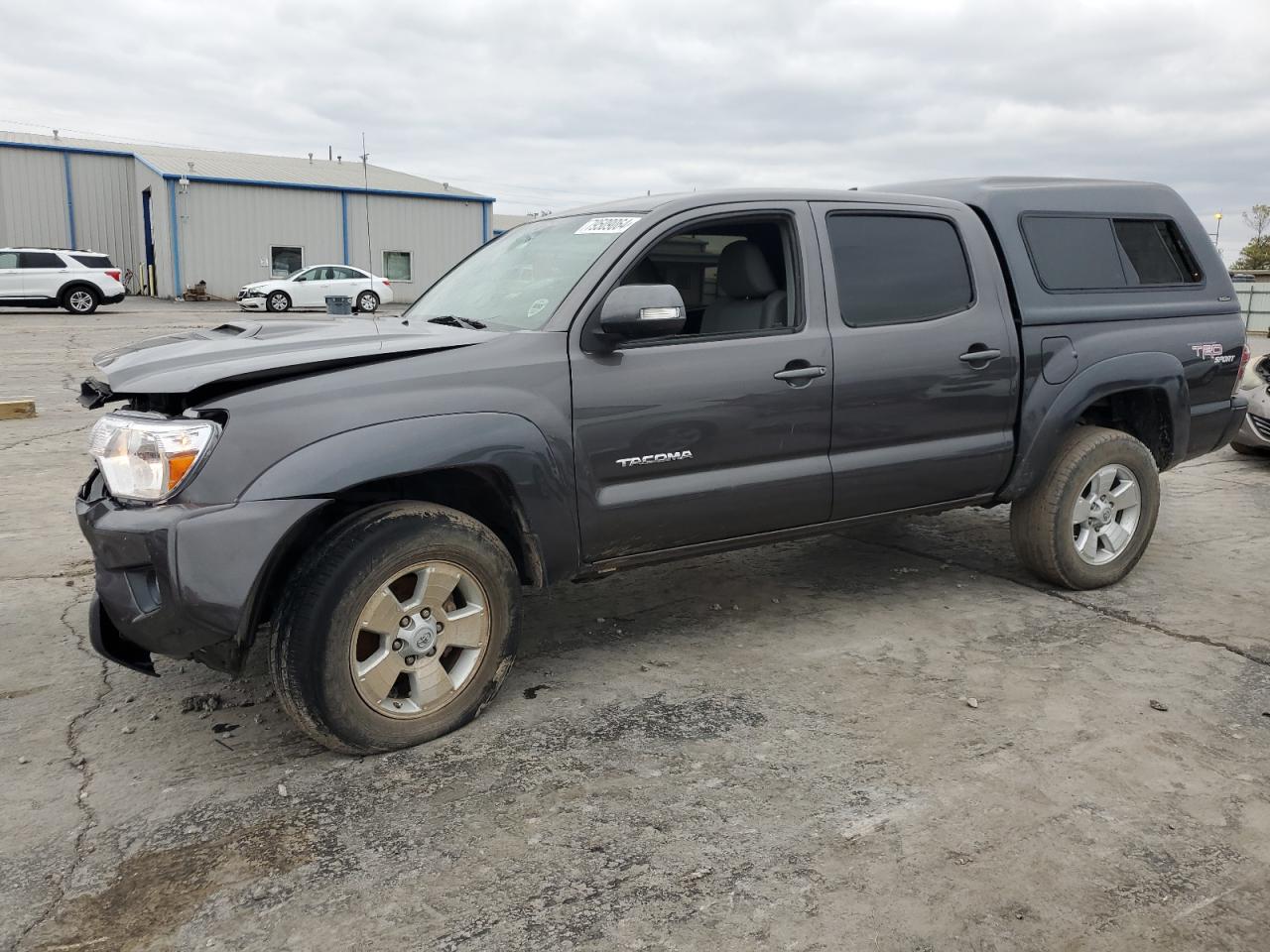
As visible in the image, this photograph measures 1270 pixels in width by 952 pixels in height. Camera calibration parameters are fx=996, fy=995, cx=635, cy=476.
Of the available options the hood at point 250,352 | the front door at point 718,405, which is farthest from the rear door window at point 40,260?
the front door at point 718,405

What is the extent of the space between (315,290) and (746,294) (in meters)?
26.0

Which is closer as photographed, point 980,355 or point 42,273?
point 980,355

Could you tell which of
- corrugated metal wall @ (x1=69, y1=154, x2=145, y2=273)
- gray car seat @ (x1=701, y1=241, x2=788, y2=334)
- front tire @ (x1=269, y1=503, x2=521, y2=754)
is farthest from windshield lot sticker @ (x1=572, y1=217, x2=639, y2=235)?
corrugated metal wall @ (x1=69, y1=154, x2=145, y2=273)

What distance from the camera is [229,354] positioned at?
314 cm

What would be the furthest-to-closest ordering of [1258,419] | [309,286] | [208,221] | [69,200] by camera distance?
[69,200] < [208,221] < [309,286] < [1258,419]

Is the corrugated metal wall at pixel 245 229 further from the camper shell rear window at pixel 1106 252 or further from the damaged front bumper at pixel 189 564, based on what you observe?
the damaged front bumper at pixel 189 564

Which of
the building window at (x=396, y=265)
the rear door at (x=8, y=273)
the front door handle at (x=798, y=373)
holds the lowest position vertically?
the front door handle at (x=798, y=373)

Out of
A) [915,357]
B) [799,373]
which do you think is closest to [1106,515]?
[915,357]

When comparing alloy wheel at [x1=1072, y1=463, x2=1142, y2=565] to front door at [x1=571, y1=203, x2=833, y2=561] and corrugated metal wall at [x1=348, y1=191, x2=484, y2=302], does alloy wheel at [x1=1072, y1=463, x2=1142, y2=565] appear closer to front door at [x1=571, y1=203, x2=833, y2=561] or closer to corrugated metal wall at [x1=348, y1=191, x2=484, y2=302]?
front door at [x1=571, y1=203, x2=833, y2=561]

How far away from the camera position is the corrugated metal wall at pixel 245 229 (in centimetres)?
3159

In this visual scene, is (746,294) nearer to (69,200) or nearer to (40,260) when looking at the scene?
(40,260)

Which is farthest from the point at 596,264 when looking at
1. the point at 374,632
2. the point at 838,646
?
the point at 838,646

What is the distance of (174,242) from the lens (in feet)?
103

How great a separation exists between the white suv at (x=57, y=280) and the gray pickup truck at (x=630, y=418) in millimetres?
24244
